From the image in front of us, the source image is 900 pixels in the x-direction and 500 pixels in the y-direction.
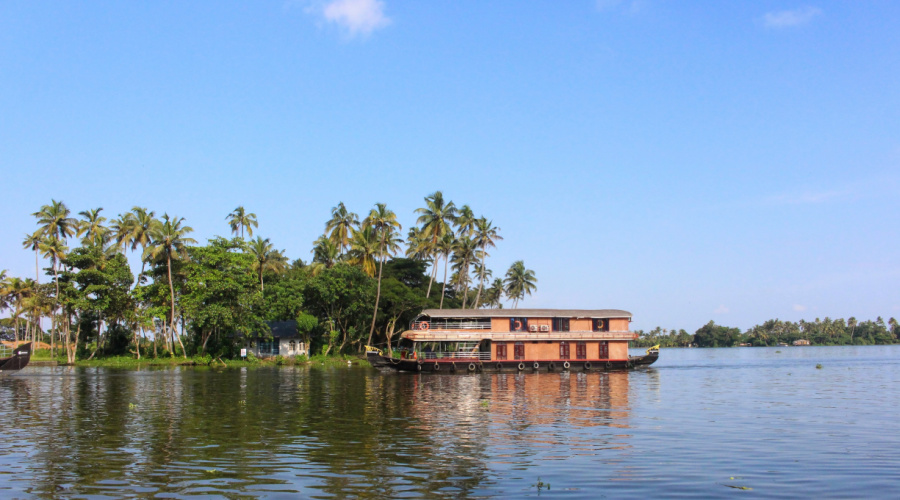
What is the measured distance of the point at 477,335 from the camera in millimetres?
49844

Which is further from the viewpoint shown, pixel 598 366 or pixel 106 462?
pixel 598 366

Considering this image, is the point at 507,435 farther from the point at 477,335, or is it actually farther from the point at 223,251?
the point at 223,251

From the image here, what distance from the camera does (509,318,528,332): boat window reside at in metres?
50.7

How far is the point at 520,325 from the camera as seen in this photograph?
50781mm

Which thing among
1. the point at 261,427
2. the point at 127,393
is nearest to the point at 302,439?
the point at 261,427

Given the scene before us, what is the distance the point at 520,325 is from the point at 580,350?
206 inches

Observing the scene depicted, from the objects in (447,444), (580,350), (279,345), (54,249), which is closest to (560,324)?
(580,350)

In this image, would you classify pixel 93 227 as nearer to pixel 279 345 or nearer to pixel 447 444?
pixel 279 345

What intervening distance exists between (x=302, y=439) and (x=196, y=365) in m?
47.9

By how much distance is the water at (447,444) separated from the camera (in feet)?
40.2

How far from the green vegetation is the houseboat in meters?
7.89

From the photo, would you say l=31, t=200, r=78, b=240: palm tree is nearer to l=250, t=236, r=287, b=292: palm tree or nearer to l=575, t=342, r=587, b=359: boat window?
l=250, t=236, r=287, b=292: palm tree

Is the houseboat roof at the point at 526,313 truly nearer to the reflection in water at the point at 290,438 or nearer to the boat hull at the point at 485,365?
the boat hull at the point at 485,365

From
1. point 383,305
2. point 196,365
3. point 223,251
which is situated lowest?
point 196,365
